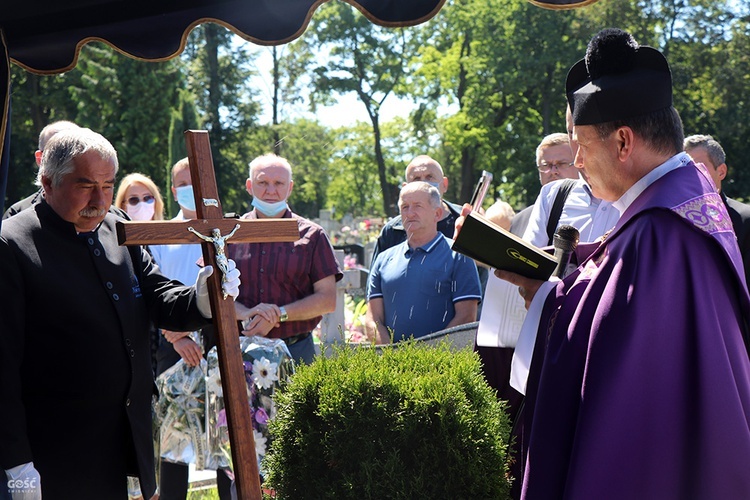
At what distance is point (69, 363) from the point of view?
3.11 metres

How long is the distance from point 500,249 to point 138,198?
159 inches

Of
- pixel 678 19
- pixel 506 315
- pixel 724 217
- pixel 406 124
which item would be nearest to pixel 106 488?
pixel 506 315

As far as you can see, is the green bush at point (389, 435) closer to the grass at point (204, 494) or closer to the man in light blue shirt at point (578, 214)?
the man in light blue shirt at point (578, 214)

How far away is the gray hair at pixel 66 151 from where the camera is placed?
3141 mm

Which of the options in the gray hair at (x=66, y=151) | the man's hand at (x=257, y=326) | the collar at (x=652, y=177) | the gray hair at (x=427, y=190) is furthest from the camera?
the gray hair at (x=427, y=190)

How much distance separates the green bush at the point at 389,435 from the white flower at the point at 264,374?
1.19 meters

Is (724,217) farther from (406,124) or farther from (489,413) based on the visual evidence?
(406,124)

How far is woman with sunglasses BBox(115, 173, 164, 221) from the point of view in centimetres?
623

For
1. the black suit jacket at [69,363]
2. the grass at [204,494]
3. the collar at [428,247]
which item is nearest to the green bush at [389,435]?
the black suit jacket at [69,363]

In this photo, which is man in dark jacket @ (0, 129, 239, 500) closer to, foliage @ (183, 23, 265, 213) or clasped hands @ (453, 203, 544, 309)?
clasped hands @ (453, 203, 544, 309)

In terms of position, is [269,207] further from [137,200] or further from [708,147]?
[708,147]

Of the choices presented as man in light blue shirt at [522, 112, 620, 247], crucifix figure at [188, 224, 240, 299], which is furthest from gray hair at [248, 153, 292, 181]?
crucifix figure at [188, 224, 240, 299]

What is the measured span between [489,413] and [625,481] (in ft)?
3.56

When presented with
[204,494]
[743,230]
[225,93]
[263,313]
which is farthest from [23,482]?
[225,93]
